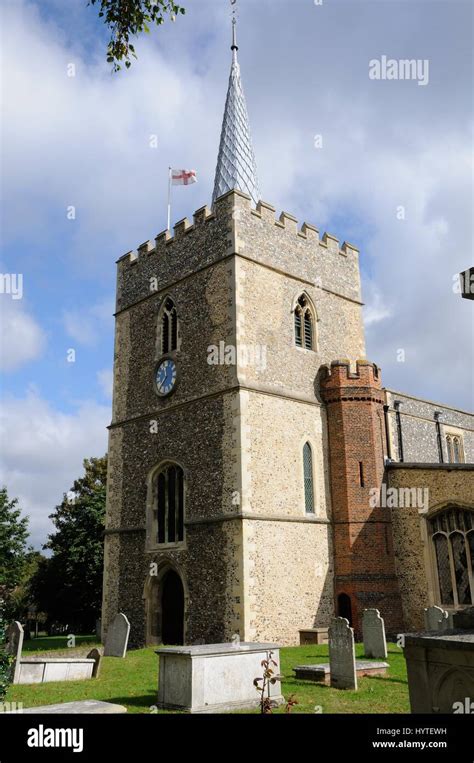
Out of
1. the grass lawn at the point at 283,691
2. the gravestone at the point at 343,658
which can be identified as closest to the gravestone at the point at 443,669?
the grass lawn at the point at 283,691

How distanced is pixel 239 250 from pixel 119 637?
1136cm

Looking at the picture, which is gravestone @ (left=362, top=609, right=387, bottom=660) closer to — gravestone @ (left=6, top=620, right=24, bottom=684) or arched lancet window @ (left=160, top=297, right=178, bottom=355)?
gravestone @ (left=6, top=620, right=24, bottom=684)

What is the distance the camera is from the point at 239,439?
1736 cm

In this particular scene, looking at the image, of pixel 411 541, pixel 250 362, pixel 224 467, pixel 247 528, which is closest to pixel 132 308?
pixel 250 362

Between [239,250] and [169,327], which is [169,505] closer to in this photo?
[169,327]

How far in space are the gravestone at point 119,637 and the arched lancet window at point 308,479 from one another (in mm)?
6250

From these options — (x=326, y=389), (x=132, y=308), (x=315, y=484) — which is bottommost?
(x=315, y=484)

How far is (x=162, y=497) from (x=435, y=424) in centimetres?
1263

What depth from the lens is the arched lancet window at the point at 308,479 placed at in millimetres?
18828

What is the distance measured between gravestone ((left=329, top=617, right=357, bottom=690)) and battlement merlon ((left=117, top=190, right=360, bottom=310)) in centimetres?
1201

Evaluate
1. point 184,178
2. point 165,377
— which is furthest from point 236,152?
point 165,377
